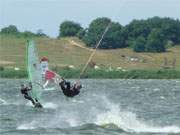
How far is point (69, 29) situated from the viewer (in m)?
168

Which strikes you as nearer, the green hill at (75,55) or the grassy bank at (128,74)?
the grassy bank at (128,74)

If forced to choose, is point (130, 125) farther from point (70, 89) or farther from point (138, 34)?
point (138, 34)

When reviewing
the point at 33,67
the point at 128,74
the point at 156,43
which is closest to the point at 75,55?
the point at 128,74

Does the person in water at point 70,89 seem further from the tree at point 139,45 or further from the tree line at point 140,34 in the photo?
the tree at point 139,45

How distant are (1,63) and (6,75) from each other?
548 cm

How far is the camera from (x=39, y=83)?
122ft

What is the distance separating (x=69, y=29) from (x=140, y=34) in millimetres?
14010

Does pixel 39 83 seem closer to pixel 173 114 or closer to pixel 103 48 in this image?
pixel 173 114

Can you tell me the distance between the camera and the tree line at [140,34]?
501ft

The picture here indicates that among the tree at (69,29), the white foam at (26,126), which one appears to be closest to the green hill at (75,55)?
the tree at (69,29)

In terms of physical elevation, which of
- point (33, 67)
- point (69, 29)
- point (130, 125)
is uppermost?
point (69, 29)

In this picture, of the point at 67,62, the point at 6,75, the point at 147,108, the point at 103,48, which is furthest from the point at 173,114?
the point at 103,48

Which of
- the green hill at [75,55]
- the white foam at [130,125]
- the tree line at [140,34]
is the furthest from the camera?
the tree line at [140,34]

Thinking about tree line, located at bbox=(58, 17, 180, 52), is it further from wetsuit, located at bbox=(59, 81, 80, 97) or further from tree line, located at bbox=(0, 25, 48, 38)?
wetsuit, located at bbox=(59, 81, 80, 97)
